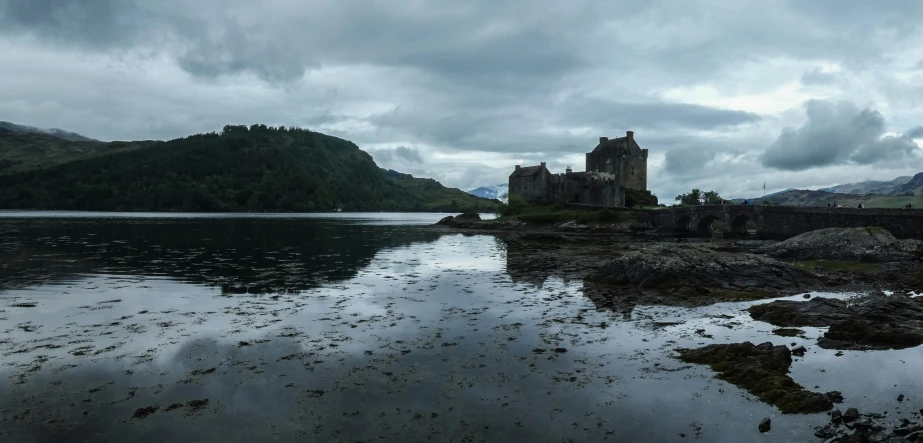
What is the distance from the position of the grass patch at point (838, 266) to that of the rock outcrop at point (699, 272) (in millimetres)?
3955

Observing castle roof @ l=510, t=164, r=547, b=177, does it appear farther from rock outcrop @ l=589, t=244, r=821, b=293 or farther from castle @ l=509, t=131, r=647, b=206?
rock outcrop @ l=589, t=244, r=821, b=293

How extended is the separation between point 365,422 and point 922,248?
49.5 metres

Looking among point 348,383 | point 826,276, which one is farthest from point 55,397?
point 826,276

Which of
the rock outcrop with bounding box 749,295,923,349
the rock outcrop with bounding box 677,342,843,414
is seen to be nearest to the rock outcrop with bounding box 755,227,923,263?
the rock outcrop with bounding box 749,295,923,349

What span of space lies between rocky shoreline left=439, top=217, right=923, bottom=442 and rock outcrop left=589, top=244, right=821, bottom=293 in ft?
0.20

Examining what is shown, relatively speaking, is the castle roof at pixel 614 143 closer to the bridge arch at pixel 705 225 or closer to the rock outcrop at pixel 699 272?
the bridge arch at pixel 705 225

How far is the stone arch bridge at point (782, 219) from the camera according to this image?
54.0 metres

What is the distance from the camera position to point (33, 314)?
787 inches

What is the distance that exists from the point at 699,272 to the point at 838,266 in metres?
14.3

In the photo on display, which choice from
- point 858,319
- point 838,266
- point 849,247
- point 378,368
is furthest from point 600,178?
point 378,368

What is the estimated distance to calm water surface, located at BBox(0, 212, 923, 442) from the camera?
1051cm

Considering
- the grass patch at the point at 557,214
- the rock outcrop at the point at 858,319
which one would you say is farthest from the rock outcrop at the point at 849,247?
the grass patch at the point at 557,214

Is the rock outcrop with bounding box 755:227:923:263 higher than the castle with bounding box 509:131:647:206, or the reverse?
the castle with bounding box 509:131:647:206

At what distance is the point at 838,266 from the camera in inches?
1406
